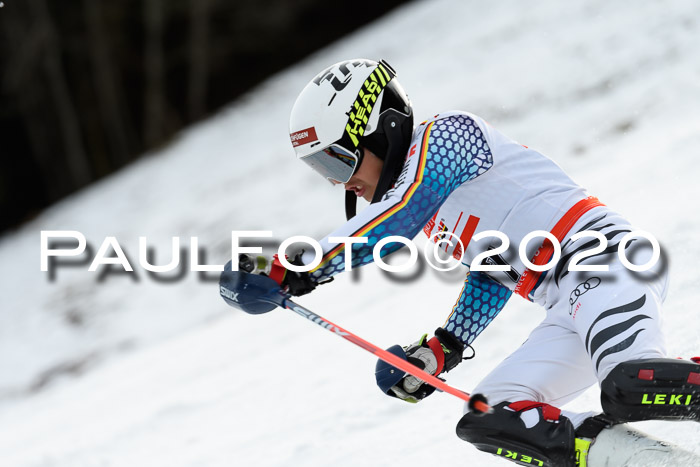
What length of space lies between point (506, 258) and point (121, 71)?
827 inches

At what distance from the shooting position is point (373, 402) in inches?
184

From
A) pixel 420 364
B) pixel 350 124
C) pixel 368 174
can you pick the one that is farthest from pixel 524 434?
pixel 350 124

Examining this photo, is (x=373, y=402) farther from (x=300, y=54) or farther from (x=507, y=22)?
(x=300, y=54)

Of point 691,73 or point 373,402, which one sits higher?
point 691,73

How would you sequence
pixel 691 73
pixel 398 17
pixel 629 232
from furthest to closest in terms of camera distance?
pixel 398 17 < pixel 691 73 < pixel 629 232

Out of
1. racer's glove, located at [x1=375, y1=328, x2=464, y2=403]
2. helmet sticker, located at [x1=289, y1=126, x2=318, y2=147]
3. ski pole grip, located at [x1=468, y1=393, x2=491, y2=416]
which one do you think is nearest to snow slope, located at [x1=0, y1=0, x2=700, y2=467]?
racer's glove, located at [x1=375, y1=328, x2=464, y2=403]

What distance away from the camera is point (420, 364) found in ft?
9.77

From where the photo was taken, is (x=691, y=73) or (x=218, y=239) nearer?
(x=691, y=73)

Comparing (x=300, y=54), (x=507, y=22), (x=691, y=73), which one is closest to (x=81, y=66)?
(x=300, y=54)

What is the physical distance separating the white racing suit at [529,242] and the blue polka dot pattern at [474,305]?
70 millimetres

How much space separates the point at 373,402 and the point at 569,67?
7763 mm

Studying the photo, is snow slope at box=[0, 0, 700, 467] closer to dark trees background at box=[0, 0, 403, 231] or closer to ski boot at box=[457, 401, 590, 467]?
ski boot at box=[457, 401, 590, 467]

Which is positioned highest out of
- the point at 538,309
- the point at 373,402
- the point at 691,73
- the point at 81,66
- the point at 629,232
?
the point at 629,232

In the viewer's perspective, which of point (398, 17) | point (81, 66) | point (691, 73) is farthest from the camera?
point (81, 66)
